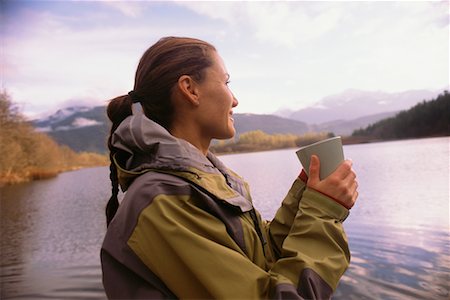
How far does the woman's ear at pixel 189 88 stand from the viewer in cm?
89

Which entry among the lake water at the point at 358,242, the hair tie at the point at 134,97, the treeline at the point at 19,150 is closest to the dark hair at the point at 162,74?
the hair tie at the point at 134,97

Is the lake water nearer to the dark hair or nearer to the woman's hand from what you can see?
the woman's hand

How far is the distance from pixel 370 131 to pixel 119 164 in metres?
16.2

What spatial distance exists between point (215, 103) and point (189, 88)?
7 cm

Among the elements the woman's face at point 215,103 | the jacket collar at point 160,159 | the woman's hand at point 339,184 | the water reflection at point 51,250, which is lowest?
the water reflection at point 51,250

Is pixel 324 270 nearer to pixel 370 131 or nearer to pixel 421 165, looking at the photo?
pixel 421 165

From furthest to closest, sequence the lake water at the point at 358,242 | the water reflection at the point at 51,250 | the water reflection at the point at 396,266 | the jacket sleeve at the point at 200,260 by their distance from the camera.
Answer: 1. the water reflection at the point at 51,250
2. the lake water at the point at 358,242
3. the water reflection at the point at 396,266
4. the jacket sleeve at the point at 200,260

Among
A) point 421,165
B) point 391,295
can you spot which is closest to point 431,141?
point 421,165

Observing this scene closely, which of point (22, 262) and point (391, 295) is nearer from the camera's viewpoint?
point (391, 295)

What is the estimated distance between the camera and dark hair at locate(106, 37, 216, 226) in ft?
2.94

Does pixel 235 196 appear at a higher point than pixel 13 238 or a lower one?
higher

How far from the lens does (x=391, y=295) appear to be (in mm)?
3445

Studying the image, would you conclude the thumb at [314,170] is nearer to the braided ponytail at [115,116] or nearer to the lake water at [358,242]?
the braided ponytail at [115,116]

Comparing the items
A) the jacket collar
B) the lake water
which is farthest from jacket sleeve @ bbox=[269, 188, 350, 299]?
the lake water
